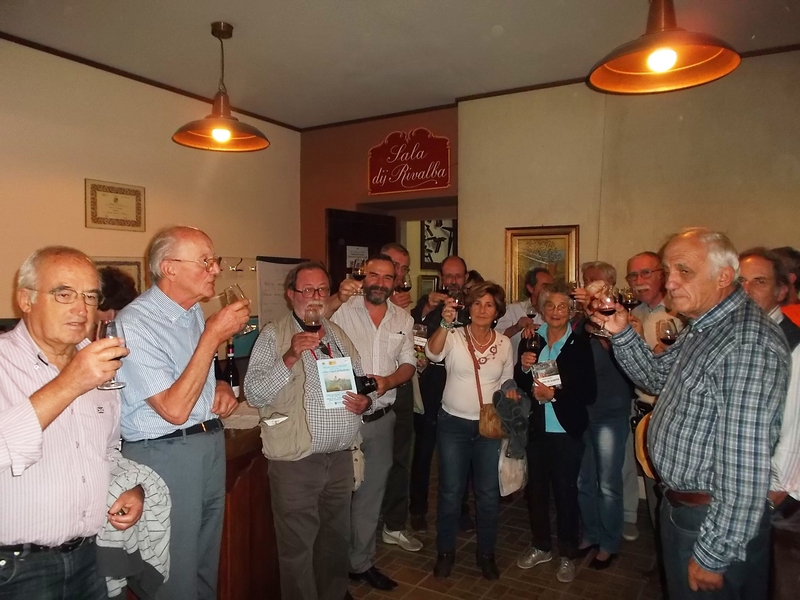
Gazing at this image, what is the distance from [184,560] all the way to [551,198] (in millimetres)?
4123

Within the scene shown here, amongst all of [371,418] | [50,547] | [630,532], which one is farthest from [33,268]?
[630,532]

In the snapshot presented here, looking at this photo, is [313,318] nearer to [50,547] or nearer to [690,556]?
[50,547]

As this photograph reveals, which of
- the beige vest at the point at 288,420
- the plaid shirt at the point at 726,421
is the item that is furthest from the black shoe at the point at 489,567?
the plaid shirt at the point at 726,421

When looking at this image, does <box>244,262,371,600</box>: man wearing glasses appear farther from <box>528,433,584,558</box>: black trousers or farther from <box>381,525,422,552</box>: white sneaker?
<box>528,433,584,558</box>: black trousers

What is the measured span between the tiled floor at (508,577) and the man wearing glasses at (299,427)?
75cm

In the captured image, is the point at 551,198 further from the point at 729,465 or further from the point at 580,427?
the point at 729,465

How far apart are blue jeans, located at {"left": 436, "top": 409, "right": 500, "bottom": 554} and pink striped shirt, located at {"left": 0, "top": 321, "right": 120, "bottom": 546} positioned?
6.15 feet

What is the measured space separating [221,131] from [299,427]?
1894 mm

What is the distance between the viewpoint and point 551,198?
4891mm

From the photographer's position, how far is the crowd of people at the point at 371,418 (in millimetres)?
1492

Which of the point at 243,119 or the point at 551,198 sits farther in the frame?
the point at 243,119

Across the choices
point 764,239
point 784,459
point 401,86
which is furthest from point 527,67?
point 784,459

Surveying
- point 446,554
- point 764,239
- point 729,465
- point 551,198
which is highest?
point 551,198

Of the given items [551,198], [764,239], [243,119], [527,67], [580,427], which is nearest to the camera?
[580,427]
